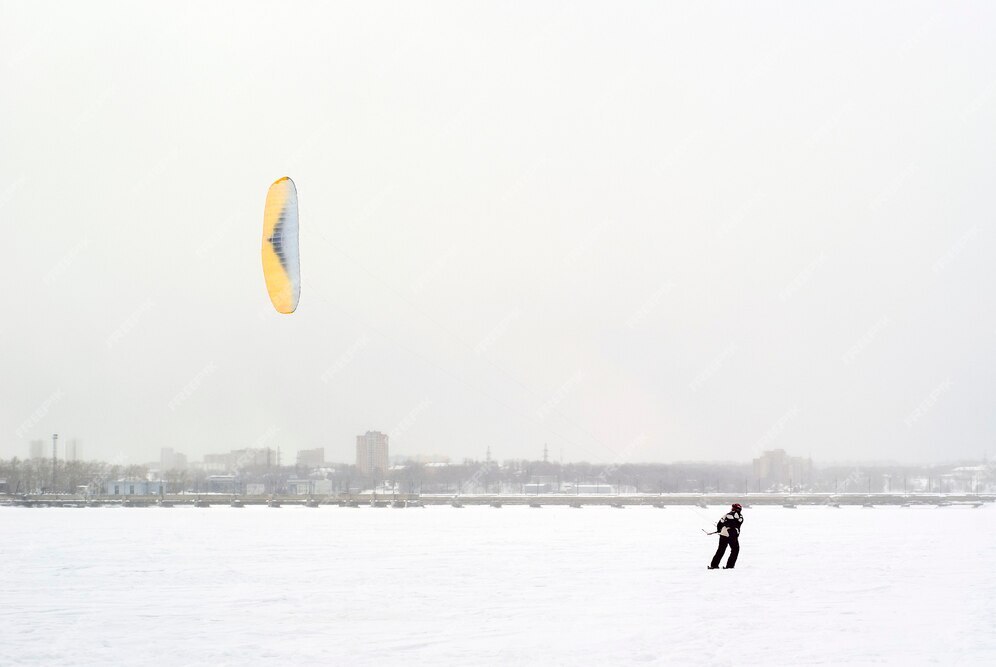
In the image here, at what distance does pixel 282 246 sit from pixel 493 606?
13.1m

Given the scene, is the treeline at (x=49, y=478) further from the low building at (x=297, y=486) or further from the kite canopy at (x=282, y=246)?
the kite canopy at (x=282, y=246)

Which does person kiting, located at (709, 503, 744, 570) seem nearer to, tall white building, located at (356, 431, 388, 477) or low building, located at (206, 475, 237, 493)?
low building, located at (206, 475, 237, 493)

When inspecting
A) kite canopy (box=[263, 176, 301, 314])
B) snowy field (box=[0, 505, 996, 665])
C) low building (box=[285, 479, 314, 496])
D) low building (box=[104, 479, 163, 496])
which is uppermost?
kite canopy (box=[263, 176, 301, 314])

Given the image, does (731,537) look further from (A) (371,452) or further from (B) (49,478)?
(A) (371,452)

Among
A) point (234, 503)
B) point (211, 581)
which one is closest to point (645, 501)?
point (234, 503)

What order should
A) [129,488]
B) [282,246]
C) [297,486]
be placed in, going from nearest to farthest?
1. [282,246]
2. [129,488]
3. [297,486]

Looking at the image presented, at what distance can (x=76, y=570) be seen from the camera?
19.5 m

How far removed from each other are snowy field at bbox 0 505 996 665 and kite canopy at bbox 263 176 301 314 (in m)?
5.97

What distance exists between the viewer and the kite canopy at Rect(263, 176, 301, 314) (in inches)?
968

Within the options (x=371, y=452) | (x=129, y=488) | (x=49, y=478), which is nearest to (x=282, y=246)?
(x=129, y=488)

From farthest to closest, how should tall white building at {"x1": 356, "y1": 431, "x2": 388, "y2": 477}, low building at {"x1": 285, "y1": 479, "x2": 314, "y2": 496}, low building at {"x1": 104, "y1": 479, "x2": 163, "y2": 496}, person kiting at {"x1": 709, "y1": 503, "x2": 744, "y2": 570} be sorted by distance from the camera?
tall white building at {"x1": 356, "y1": 431, "x2": 388, "y2": 477} < low building at {"x1": 285, "y1": 479, "x2": 314, "y2": 496} < low building at {"x1": 104, "y1": 479, "x2": 163, "y2": 496} < person kiting at {"x1": 709, "y1": 503, "x2": 744, "y2": 570}

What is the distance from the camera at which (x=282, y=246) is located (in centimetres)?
2483

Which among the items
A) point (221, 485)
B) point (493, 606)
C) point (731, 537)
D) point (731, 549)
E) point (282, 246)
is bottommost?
point (221, 485)

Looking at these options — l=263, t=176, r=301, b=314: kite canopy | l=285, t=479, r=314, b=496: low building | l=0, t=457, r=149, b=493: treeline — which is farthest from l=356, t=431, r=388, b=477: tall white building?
l=263, t=176, r=301, b=314: kite canopy
